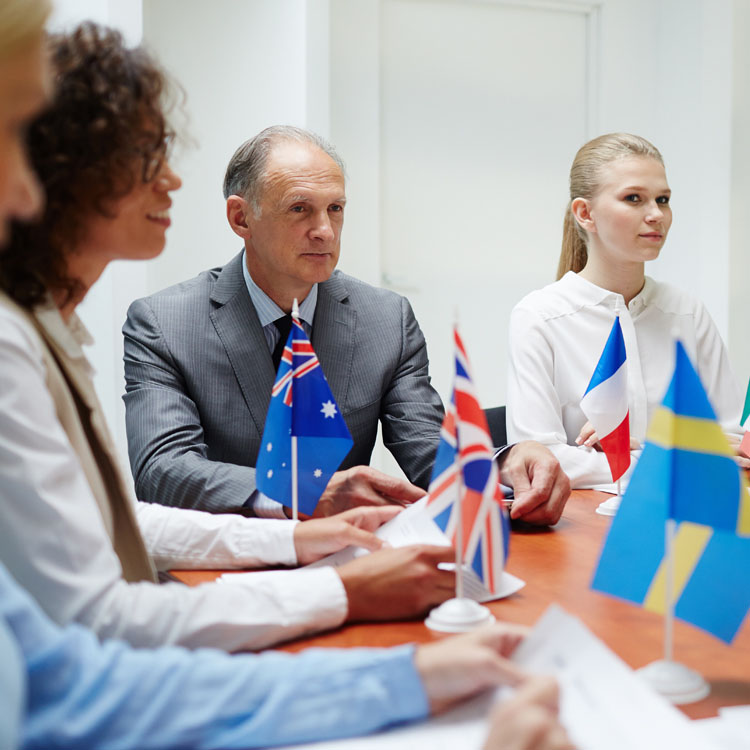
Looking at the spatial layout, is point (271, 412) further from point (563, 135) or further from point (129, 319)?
point (563, 135)

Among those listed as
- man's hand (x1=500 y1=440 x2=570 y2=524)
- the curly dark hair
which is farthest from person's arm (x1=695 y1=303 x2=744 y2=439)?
the curly dark hair

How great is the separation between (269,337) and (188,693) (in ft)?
4.29

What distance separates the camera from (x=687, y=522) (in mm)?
869

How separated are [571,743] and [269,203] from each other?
158cm

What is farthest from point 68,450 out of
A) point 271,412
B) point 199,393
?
point 199,393

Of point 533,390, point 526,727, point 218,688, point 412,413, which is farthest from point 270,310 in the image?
point 526,727

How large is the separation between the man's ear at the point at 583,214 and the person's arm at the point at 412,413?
732mm

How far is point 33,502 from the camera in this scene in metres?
0.84

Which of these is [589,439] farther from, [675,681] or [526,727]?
[526,727]

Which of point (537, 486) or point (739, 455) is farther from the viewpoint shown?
point (739, 455)

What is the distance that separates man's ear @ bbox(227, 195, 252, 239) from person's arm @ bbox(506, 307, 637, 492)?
80 centimetres

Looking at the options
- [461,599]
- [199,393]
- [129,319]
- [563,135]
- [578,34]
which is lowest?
[461,599]

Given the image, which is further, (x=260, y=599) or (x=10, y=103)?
(x=260, y=599)

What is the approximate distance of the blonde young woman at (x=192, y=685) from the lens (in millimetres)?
650
